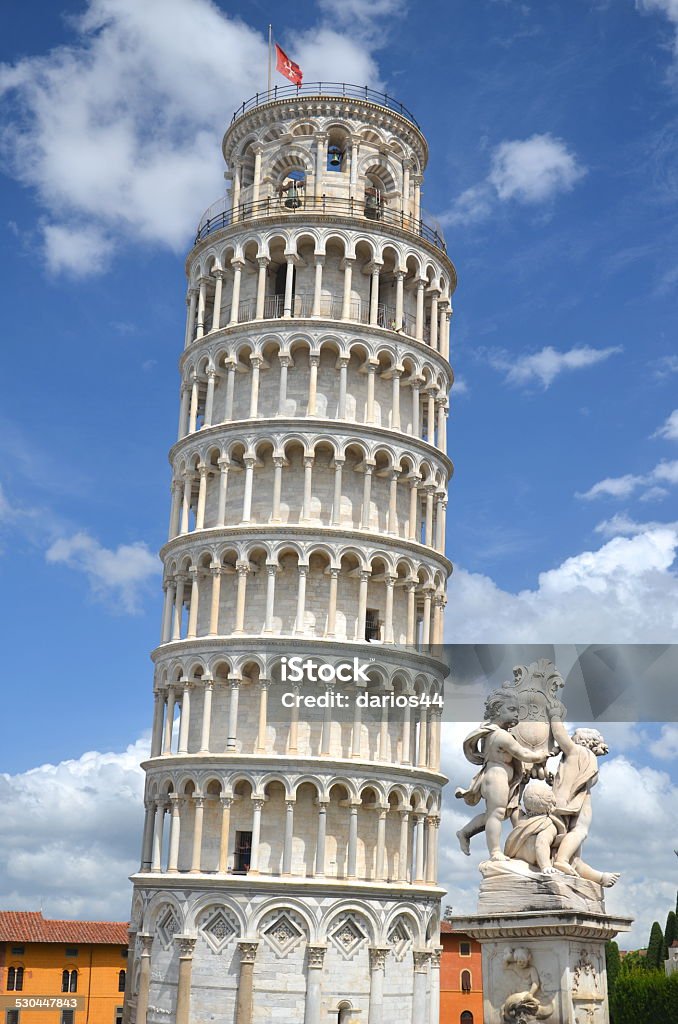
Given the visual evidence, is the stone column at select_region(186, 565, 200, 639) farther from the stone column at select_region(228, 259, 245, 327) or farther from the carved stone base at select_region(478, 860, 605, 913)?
the carved stone base at select_region(478, 860, 605, 913)

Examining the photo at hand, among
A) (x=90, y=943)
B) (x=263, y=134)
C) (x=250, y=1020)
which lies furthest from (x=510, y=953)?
(x=90, y=943)

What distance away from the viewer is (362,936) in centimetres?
4744

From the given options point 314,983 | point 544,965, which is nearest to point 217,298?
point 314,983

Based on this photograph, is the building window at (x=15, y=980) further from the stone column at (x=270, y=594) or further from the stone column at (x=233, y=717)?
the stone column at (x=270, y=594)

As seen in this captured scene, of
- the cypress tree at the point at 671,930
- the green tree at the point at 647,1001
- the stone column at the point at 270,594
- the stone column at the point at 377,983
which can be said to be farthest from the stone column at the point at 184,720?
the cypress tree at the point at 671,930

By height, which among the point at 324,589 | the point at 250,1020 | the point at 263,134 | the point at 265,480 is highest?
the point at 263,134

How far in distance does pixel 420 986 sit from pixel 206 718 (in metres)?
14.1

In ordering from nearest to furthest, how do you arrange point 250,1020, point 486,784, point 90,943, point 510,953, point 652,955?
point 510,953, point 486,784, point 250,1020, point 90,943, point 652,955

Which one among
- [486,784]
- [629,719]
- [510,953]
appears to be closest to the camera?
[510,953]

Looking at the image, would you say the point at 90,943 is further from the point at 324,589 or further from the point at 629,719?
the point at 629,719

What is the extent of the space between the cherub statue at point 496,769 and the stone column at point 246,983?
34.9 m

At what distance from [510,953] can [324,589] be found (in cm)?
3874

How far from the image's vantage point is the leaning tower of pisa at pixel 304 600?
155 feet

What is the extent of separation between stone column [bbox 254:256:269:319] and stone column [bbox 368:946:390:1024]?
28.1 meters
